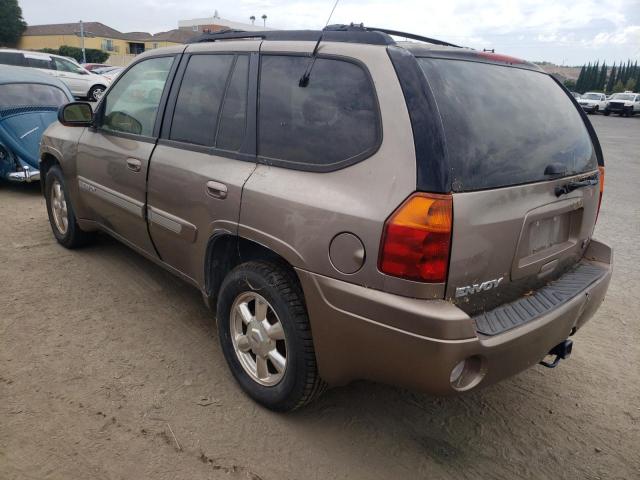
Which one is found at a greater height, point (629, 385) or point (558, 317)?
point (558, 317)

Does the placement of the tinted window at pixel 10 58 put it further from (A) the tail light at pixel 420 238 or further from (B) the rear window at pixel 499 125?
(A) the tail light at pixel 420 238

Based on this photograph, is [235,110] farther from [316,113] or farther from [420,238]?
[420,238]

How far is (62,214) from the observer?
4.71 m

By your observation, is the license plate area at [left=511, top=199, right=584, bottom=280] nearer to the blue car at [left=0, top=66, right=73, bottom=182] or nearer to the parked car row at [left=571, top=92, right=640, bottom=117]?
the blue car at [left=0, top=66, right=73, bottom=182]

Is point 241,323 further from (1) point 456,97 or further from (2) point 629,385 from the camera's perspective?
(2) point 629,385

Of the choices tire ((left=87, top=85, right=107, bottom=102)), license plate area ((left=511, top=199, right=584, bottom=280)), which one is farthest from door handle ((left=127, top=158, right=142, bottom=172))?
tire ((left=87, top=85, right=107, bottom=102))

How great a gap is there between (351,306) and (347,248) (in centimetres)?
24

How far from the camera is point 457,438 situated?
2531mm

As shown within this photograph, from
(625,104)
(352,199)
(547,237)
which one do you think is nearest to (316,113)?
(352,199)

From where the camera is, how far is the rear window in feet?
6.75

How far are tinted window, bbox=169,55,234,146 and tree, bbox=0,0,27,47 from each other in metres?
78.4

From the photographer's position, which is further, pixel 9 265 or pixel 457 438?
pixel 9 265

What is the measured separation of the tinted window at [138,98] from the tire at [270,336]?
4.61 ft

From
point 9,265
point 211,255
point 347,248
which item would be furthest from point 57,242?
point 347,248
